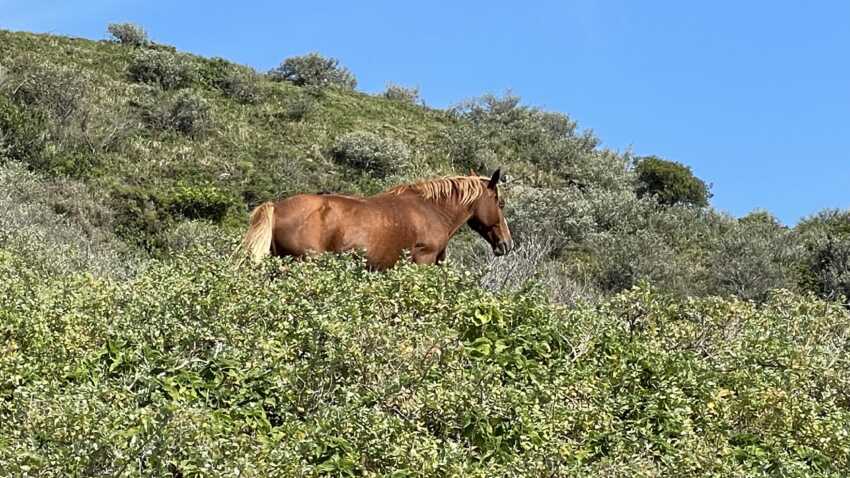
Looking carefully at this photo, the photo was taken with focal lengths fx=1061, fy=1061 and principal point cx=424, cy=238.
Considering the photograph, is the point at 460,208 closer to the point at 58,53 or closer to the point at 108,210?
the point at 108,210

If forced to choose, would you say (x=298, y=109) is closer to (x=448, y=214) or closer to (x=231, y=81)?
(x=231, y=81)

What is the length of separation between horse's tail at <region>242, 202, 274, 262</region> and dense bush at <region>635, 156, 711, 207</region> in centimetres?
2528

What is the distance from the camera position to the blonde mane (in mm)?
10953

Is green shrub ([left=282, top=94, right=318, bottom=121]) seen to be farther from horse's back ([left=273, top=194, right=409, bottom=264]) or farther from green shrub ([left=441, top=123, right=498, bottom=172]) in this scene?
horse's back ([left=273, top=194, right=409, bottom=264])

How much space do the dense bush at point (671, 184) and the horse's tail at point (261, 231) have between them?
25.3 metres

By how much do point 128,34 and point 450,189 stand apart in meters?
30.8

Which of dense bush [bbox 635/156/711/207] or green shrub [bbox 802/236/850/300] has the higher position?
dense bush [bbox 635/156/711/207]

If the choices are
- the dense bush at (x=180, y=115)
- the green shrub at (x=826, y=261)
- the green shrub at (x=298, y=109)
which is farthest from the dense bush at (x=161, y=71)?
the green shrub at (x=826, y=261)

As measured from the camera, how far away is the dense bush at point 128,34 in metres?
38.9

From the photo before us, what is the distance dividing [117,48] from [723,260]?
23.9 metres

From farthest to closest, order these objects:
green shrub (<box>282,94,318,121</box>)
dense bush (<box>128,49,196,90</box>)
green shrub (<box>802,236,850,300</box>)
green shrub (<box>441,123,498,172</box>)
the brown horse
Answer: dense bush (<box>128,49,196,90</box>) → green shrub (<box>282,94,318,121</box>) → green shrub (<box>441,123,498,172</box>) → green shrub (<box>802,236,850,300</box>) → the brown horse

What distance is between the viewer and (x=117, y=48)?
37094mm

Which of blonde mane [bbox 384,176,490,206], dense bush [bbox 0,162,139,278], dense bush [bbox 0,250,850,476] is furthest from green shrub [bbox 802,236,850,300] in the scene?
dense bush [bbox 0,250,850,476]

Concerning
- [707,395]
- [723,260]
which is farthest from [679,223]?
[707,395]
